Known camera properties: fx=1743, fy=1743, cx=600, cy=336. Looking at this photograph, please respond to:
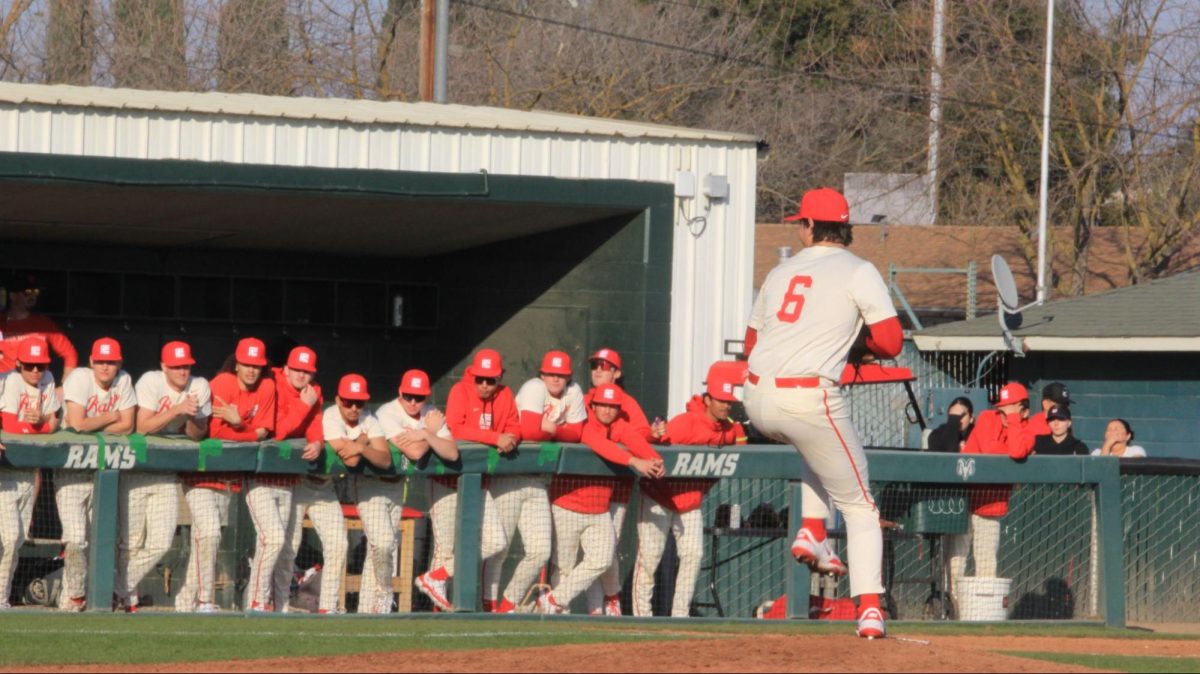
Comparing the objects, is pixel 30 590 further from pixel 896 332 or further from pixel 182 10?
pixel 182 10

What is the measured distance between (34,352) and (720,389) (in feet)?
13.7

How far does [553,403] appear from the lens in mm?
10680

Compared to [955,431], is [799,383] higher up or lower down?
higher up

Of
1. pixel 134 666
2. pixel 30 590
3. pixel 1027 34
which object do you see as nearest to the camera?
pixel 134 666

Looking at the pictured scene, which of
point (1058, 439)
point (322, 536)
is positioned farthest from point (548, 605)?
point (1058, 439)

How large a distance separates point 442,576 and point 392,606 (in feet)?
1.26

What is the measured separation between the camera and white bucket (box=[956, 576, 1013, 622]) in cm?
1052

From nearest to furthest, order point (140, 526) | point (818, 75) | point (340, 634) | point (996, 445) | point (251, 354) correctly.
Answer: point (340, 634) < point (140, 526) < point (251, 354) < point (996, 445) < point (818, 75)

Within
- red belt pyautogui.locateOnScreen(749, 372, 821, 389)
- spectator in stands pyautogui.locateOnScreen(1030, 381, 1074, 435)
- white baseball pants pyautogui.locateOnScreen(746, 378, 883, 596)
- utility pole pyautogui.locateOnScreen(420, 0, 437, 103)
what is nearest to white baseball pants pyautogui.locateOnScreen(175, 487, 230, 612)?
white baseball pants pyautogui.locateOnScreen(746, 378, 883, 596)

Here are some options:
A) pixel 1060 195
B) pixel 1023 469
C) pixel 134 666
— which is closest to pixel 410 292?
pixel 1023 469

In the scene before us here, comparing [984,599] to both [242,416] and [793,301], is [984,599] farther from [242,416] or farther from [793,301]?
[242,416]

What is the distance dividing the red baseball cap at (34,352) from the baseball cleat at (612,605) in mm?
3620

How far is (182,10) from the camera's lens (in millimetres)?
31422

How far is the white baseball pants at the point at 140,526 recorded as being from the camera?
9.70 m
